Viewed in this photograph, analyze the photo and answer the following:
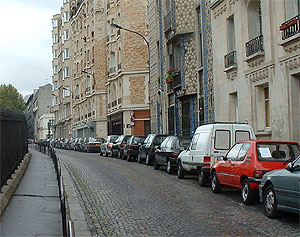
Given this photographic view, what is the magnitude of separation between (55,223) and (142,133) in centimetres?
3852

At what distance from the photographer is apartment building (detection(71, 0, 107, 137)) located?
6212 centimetres

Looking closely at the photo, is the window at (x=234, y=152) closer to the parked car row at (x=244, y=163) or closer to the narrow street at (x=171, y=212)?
the parked car row at (x=244, y=163)

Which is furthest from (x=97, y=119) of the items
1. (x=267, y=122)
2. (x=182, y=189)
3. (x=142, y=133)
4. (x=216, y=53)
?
(x=182, y=189)

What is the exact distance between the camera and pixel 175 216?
33.8 feet

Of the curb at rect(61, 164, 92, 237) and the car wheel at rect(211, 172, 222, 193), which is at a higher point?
the car wheel at rect(211, 172, 222, 193)

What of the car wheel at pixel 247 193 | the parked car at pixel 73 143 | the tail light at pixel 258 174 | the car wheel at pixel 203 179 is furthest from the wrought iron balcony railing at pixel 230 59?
the parked car at pixel 73 143

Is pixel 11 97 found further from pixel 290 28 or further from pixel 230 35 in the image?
pixel 290 28

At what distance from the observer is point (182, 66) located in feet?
101

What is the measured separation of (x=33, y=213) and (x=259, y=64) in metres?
12.6

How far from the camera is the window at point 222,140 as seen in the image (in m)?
15.7

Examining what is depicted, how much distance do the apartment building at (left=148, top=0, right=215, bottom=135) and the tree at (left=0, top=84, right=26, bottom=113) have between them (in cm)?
6747

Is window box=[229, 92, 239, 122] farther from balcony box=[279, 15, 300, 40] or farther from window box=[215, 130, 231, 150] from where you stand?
window box=[215, 130, 231, 150]

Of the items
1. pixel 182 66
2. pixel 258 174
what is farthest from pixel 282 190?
pixel 182 66

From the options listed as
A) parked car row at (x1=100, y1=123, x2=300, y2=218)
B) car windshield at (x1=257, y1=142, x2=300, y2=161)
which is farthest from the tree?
car windshield at (x1=257, y1=142, x2=300, y2=161)
